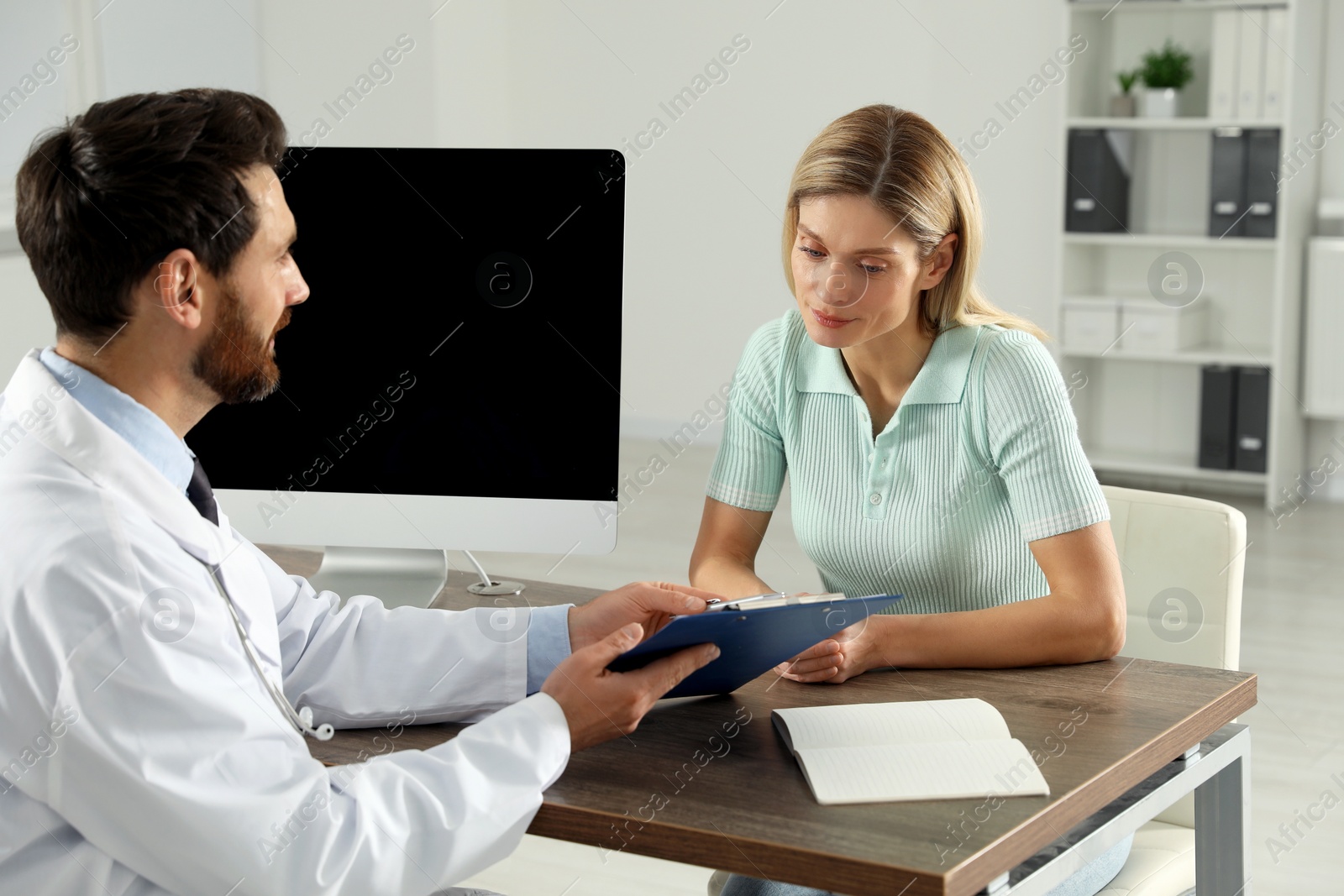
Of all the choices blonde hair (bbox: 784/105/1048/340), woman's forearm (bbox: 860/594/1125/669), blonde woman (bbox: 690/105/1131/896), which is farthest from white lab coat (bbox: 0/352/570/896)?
blonde hair (bbox: 784/105/1048/340)

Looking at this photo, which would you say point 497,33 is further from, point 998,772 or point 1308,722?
point 998,772

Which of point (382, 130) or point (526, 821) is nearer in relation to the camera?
point (526, 821)

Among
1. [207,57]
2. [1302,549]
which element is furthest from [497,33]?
[1302,549]

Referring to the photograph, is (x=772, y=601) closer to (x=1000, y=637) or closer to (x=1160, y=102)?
(x=1000, y=637)

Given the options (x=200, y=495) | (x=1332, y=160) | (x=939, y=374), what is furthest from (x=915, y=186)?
(x=1332, y=160)

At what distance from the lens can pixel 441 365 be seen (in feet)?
5.57

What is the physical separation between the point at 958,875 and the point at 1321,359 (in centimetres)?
451

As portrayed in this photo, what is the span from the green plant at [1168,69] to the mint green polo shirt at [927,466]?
363 centimetres

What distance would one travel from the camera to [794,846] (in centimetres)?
106

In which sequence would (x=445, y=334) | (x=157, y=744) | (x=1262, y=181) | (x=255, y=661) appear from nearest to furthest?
(x=157, y=744)
(x=255, y=661)
(x=445, y=334)
(x=1262, y=181)

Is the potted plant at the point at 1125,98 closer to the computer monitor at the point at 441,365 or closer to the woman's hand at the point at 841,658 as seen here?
the computer monitor at the point at 441,365

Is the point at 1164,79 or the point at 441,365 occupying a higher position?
the point at 1164,79

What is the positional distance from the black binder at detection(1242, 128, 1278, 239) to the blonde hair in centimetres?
344

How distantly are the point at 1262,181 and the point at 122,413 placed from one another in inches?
179
